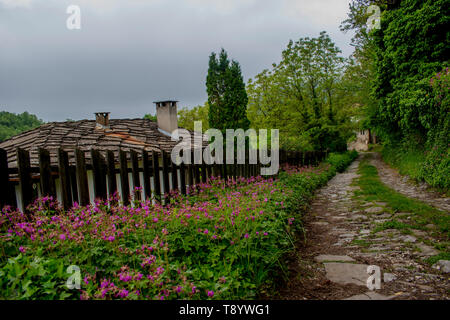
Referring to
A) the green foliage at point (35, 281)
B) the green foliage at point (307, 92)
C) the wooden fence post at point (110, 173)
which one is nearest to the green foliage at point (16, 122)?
the green foliage at point (307, 92)

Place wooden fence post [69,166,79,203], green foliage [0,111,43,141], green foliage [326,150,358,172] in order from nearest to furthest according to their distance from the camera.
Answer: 1. wooden fence post [69,166,79,203]
2. green foliage [326,150,358,172]
3. green foliage [0,111,43,141]

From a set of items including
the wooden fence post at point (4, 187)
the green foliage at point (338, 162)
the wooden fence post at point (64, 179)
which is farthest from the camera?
the green foliage at point (338, 162)

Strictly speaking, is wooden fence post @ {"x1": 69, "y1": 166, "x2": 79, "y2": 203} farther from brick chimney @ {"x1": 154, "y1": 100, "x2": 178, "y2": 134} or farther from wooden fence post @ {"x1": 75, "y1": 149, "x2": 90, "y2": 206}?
brick chimney @ {"x1": 154, "y1": 100, "x2": 178, "y2": 134}

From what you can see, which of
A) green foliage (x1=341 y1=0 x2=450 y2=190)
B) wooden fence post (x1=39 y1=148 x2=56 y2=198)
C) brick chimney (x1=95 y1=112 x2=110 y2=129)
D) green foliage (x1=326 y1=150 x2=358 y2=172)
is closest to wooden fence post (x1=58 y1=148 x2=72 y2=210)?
wooden fence post (x1=39 y1=148 x2=56 y2=198)

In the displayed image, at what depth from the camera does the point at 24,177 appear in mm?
3086

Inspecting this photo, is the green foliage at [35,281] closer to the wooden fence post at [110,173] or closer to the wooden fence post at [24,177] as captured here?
the wooden fence post at [24,177]

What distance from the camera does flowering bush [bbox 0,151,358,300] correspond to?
5.99ft

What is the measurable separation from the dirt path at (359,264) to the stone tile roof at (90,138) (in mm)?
7373

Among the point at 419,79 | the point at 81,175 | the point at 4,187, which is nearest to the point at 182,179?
the point at 81,175

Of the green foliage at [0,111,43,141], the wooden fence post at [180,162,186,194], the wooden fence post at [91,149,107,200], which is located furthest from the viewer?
the green foliage at [0,111,43,141]

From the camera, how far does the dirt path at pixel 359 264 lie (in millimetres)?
2434

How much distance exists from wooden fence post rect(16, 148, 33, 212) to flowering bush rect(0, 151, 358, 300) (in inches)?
9.2

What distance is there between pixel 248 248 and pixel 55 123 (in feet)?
42.0

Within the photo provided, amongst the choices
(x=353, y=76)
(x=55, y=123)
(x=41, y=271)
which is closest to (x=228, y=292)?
(x=41, y=271)
